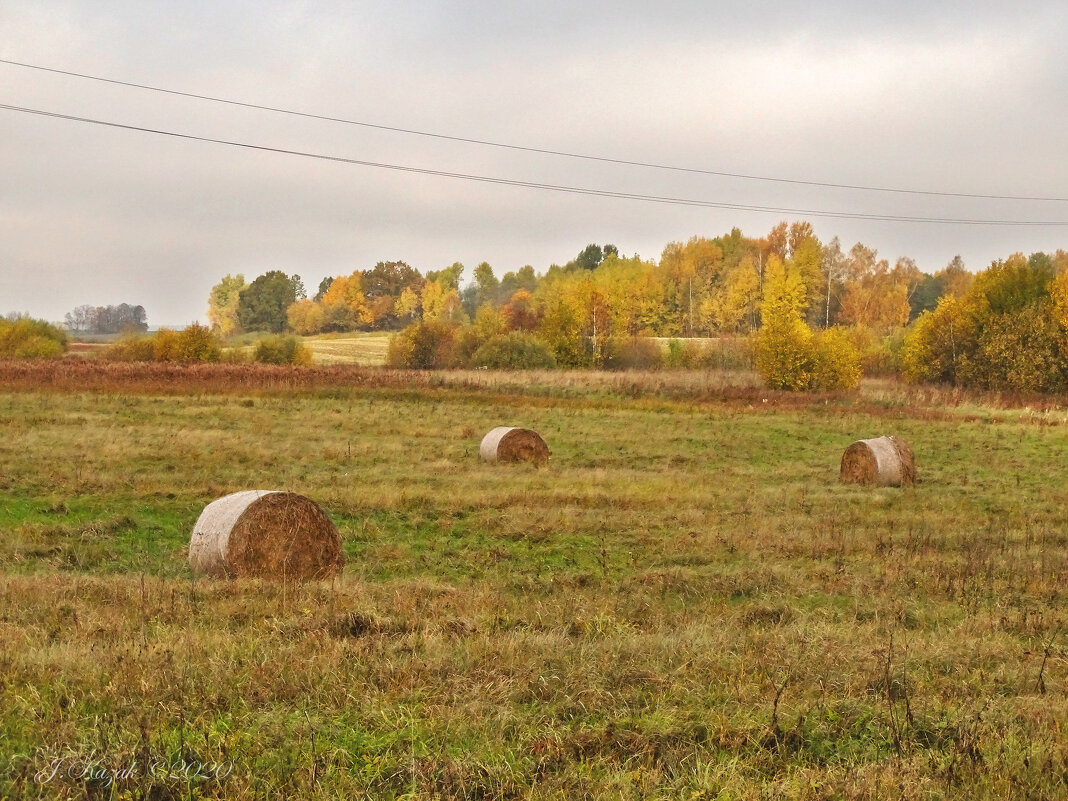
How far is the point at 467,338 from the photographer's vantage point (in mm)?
79125

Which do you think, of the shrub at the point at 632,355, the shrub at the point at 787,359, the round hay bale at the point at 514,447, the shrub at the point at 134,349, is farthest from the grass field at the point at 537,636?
the shrub at the point at 632,355

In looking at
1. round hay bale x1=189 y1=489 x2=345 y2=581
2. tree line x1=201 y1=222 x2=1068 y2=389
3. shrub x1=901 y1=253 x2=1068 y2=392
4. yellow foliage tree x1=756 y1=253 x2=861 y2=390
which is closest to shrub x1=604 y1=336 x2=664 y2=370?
tree line x1=201 y1=222 x2=1068 y2=389

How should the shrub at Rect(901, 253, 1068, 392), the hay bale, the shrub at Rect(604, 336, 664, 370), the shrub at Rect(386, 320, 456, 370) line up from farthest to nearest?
1. the shrub at Rect(386, 320, 456, 370)
2. the shrub at Rect(604, 336, 664, 370)
3. the shrub at Rect(901, 253, 1068, 392)
4. the hay bale

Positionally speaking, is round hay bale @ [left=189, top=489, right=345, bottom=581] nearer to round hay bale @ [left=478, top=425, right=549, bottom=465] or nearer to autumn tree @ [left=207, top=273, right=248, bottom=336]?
round hay bale @ [left=478, top=425, right=549, bottom=465]

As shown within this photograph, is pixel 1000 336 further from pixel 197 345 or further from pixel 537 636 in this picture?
pixel 537 636

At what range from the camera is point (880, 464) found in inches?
814

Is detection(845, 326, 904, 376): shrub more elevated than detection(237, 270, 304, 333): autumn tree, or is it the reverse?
detection(237, 270, 304, 333): autumn tree

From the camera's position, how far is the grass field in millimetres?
4957

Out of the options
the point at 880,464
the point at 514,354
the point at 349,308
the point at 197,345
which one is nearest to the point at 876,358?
the point at 514,354

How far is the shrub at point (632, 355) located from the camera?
256ft

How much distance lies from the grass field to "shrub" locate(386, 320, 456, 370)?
184 ft

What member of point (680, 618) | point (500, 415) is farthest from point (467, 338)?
point (680, 618)

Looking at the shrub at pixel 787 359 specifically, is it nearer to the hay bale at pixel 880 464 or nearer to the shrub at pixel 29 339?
the hay bale at pixel 880 464

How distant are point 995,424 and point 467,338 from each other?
49.1 m
